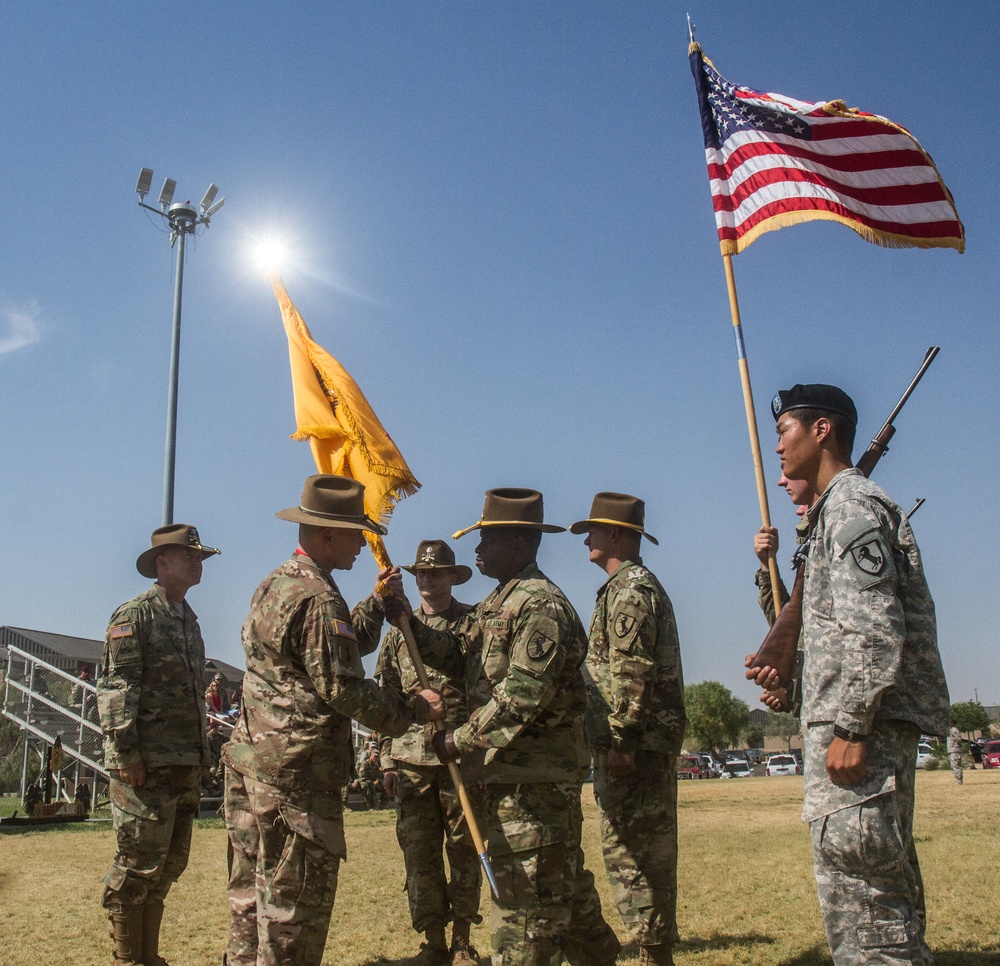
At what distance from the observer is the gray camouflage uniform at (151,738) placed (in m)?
5.61

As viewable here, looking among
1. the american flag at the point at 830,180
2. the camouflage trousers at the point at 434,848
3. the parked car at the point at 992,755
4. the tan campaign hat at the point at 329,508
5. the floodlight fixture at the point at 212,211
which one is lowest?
the parked car at the point at 992,755

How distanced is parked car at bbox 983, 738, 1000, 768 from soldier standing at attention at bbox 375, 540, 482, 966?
43797mm

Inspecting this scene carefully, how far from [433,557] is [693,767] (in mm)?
51300

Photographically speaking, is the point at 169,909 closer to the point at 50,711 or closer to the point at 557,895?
the point at 557,895

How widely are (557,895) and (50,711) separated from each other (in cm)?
1858

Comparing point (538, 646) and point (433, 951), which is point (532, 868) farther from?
point (433, 951)

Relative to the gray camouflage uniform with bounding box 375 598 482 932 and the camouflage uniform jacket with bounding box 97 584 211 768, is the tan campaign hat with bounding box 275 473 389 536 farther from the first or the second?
the camouflage uniform jacket with bounding box 97 584 211 768

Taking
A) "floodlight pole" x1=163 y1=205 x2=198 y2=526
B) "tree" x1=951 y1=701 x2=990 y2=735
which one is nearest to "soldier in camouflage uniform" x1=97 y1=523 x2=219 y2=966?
"floodlight pole" x1=163 y1=205 x2=198 y2=526

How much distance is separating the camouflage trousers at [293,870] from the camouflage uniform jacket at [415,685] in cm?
158

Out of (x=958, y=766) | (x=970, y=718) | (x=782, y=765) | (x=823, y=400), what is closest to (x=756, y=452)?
(x=823, y=400)

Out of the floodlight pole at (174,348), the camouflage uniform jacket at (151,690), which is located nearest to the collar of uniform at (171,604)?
the camouflage uniform jacket at (151,690)

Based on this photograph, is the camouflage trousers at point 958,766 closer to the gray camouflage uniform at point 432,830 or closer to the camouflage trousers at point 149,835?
the gray camouflage uniform at point 432,830

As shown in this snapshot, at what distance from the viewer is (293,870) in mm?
4262

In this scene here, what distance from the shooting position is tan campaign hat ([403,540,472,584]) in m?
7.16
